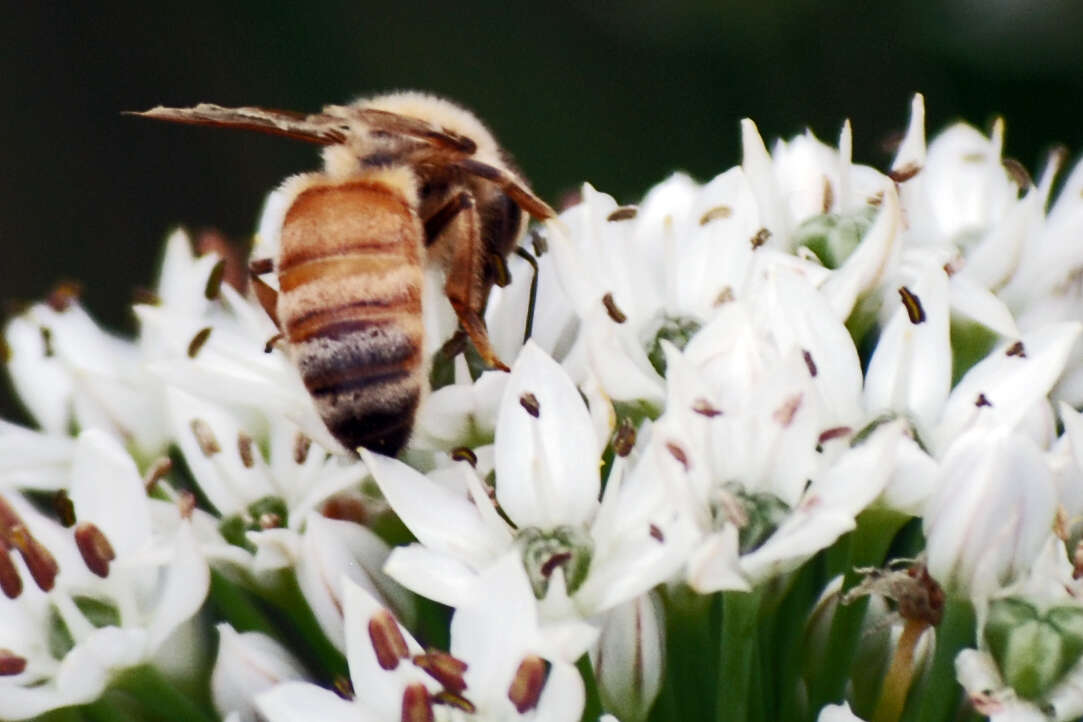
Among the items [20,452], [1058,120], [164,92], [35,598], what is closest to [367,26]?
[164,92]

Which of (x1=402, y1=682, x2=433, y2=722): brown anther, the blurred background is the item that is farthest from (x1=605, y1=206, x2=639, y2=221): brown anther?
the blurred background

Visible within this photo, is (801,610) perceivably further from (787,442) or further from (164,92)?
(164,92)

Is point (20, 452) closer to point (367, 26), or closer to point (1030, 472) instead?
point (1030, 472)

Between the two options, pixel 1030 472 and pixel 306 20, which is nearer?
pixel 1030 472

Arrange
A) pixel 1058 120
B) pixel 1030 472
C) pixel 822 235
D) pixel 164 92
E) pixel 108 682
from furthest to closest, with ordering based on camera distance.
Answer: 1. pixel 164 92
2. pixel 1058 120
3. pixel 822 235
4. pixel 108 682
5. pixel 1030 472

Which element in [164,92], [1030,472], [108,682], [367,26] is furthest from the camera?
[164,92]

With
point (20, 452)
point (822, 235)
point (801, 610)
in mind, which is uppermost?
point (822, 235)

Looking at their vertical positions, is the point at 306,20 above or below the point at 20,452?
above

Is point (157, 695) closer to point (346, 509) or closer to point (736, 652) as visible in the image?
point (346, 509)
